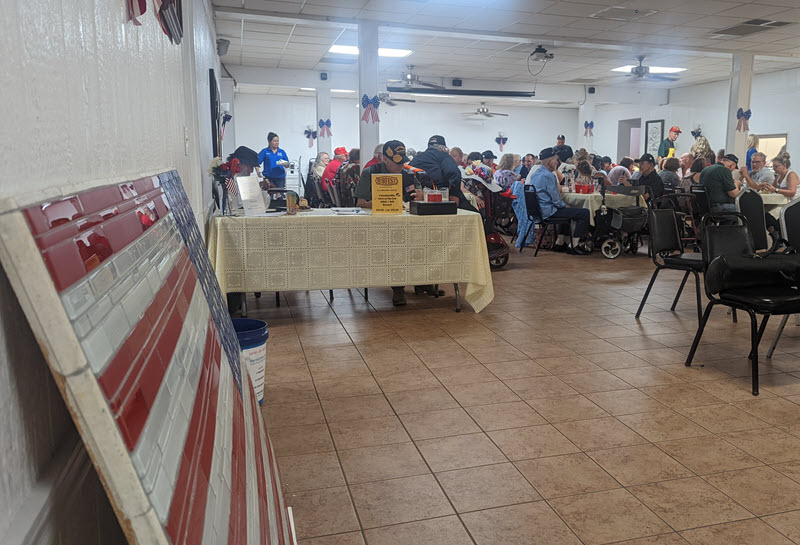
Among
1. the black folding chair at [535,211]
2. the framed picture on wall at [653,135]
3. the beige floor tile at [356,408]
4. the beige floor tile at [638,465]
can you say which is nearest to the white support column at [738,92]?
the black folding chair at [535,211]

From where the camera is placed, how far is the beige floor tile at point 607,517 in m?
1.93

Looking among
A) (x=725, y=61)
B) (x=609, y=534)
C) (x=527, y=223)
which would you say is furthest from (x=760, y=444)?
(x=725, y=61)

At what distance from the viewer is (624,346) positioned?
3.94 meters

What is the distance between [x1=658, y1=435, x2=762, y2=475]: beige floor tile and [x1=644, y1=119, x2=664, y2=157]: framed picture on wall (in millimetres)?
14629

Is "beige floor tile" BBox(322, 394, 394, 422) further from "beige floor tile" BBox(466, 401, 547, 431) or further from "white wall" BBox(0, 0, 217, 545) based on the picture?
"white wall" BBox(0, 0, 217, 545)

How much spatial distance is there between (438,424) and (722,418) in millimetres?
1269

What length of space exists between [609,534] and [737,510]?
48cm

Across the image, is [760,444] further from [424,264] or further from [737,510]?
[424,264]

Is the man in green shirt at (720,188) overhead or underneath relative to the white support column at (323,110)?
underneath

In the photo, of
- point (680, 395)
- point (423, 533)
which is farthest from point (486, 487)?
point (680, 395)

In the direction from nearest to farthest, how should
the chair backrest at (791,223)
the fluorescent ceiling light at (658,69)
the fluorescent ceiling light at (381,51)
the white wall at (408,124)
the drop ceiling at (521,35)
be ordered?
the chair backrest at (791,223), the drop ceiling at (521,35), the fluorescent ceiling light at (381,51), the fluorescent ceiling light at (658,69), the white wall at (408,124)

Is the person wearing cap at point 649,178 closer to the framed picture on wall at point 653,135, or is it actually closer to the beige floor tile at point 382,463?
the beige floor tile at point 382,463

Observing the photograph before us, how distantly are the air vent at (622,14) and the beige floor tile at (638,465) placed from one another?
6394mm

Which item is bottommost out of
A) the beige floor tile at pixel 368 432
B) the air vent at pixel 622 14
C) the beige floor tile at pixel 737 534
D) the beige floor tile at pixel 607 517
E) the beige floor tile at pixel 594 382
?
the beige floor tile at pixel 368 432
